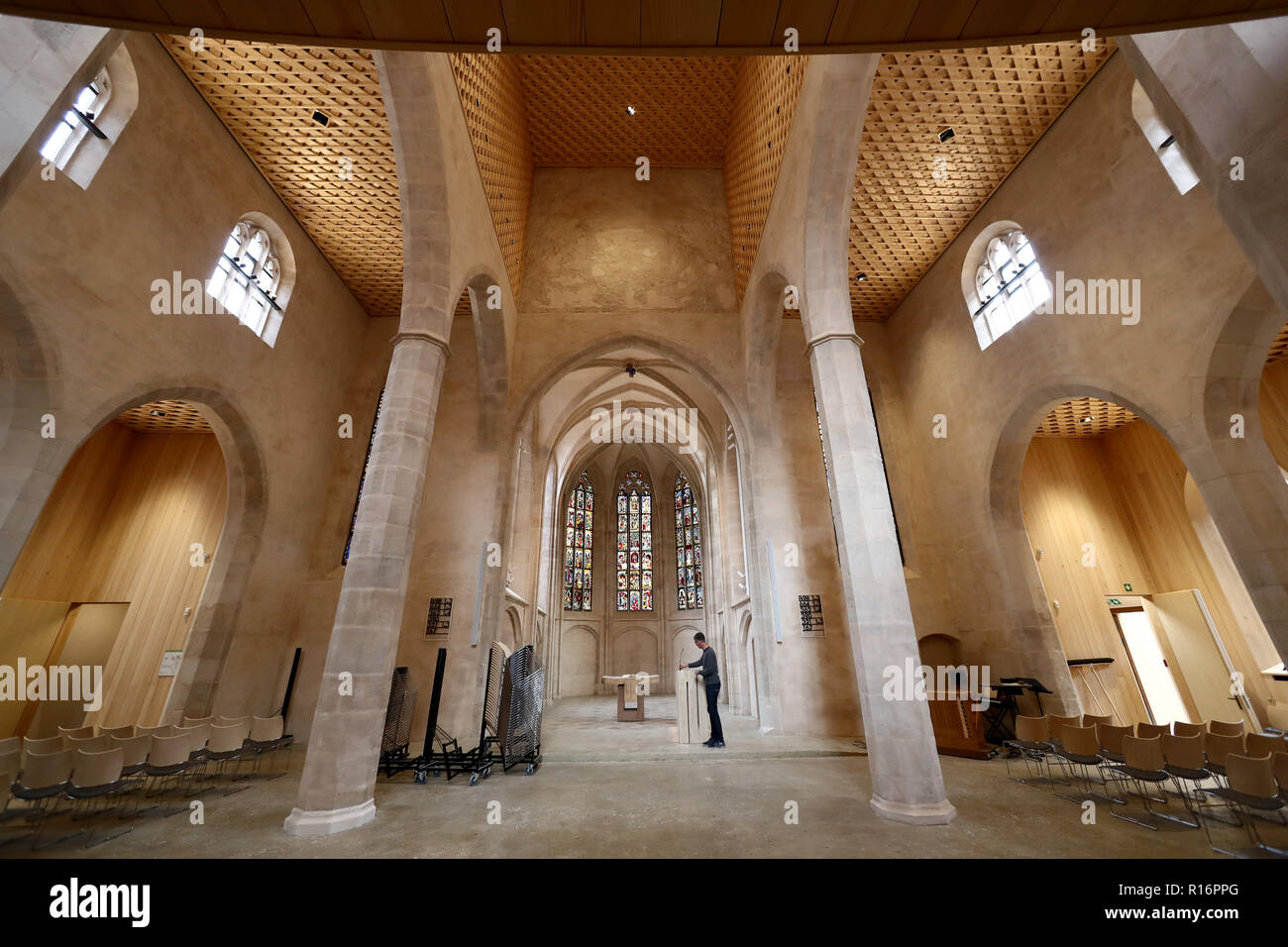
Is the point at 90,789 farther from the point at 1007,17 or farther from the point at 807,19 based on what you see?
the point at 1007,17

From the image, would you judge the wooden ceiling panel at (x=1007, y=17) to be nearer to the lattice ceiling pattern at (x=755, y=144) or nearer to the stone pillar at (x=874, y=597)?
the stone pillar at (x=874, y=597)

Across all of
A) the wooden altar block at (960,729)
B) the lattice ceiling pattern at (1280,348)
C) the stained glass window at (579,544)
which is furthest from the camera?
the stained glass window at (579,544)

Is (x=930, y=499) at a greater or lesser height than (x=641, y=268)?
lesser

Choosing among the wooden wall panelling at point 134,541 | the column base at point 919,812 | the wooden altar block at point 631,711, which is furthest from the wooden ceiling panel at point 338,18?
the wooden altar block at point 631,711

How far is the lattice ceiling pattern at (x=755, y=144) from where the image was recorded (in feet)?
24.2

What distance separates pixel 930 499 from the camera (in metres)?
9.91

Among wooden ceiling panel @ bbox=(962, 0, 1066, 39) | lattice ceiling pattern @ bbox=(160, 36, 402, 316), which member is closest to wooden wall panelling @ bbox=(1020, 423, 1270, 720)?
wooden ceiling panel @ bbox=(962, 0, 1066, 39)

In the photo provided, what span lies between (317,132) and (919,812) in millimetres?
11296

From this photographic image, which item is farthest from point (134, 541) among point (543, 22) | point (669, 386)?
point (543, 22)

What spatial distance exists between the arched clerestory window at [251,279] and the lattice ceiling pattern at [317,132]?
55 centimetres

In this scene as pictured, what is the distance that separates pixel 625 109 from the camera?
1077 cm

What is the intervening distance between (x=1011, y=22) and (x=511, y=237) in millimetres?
9550
